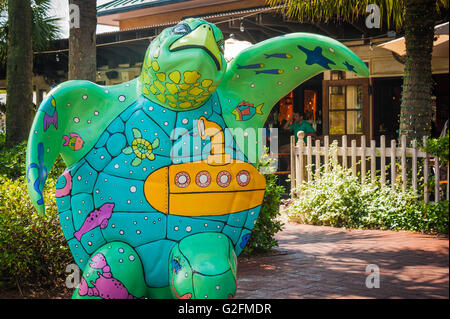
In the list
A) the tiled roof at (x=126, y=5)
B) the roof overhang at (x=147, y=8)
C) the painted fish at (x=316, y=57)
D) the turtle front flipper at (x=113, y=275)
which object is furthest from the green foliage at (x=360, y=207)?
the tiled roof at (x=126, y=5)

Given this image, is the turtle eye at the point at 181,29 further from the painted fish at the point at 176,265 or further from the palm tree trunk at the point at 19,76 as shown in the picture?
the palm tree trunk at the point at 19,76

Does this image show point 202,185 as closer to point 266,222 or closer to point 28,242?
point 28,242

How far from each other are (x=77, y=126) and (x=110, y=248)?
0.72 metres

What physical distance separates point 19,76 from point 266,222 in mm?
5345

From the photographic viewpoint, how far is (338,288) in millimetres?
4484

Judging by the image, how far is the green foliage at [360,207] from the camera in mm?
7152

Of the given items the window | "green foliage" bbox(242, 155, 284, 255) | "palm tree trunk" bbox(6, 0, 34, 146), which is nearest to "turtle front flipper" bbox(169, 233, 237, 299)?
"green foliage" bbox(242, 155, 284, 255)

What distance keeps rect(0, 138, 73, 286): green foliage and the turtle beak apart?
7.79ft

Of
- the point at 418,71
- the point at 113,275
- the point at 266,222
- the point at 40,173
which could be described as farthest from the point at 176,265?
the point at 418,71

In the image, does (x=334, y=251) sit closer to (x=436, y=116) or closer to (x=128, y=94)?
(x=128, y=94)

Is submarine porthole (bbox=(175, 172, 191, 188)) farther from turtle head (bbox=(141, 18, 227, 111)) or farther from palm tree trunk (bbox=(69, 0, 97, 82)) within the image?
palm tree trunk (bbox=(69, 0, 97, 82))

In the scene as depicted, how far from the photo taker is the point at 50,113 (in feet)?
9.20

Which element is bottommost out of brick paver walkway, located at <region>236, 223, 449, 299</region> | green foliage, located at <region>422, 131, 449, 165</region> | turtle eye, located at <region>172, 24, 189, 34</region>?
brick paver walkway, located at <region>236, 223, 449, 299</region>

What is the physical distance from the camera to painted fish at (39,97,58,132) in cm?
278
